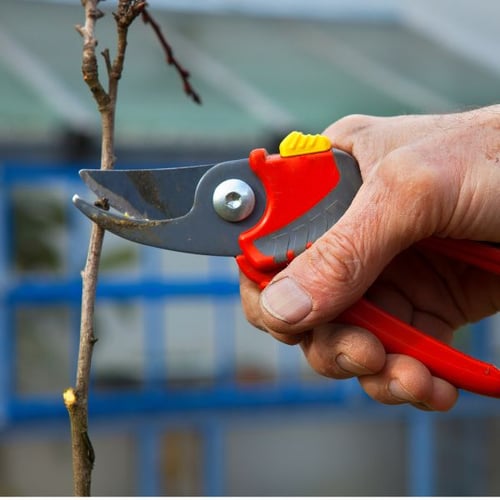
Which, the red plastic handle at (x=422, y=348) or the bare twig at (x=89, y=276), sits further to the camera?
the red plastic handle at (x=422, y=348)

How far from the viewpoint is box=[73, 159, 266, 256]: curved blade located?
3.32 feet

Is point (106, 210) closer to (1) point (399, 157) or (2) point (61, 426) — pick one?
(1) point (399, 157)

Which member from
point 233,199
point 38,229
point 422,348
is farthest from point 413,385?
point 38,229

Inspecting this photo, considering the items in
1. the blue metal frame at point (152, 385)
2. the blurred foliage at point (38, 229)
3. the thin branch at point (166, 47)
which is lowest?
the blue metal frame at point (152, 385)

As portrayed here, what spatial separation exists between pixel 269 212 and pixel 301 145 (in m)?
0.08

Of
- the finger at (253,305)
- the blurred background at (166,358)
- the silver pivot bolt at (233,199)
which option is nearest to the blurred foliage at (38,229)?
the blurred background at (166,358)

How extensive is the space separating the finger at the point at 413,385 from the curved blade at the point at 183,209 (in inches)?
9.2

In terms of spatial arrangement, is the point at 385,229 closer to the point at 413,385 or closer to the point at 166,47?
the point at 413,385

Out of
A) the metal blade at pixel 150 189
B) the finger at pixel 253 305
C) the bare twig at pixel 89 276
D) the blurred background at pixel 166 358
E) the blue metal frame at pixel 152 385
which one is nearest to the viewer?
the bare twig at pixel 89 276

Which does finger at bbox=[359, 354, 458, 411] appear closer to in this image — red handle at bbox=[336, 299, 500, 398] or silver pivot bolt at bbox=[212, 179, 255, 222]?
red handle at bbox=[336, 299, 500, 398]

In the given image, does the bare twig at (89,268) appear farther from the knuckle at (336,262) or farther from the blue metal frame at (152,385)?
the blue metal frame at (152,385)

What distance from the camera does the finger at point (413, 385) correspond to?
1.06 m

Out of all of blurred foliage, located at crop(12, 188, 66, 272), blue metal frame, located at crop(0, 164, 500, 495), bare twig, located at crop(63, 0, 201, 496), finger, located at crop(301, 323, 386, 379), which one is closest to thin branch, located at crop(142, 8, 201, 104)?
bare twig, located at crop(63, 0, 201, 496)

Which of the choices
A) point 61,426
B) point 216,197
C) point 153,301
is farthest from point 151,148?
point 216,197
